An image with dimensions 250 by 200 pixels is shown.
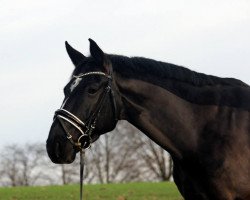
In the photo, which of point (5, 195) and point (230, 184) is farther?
point (5, 195)

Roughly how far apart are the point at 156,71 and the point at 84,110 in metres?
1.06

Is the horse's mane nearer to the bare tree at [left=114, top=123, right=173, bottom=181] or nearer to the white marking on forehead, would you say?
the white marking on forehead

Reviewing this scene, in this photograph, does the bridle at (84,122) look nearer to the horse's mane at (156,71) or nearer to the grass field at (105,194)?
the horse's mane at (156,71)

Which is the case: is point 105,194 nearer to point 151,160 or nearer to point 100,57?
point 100,57

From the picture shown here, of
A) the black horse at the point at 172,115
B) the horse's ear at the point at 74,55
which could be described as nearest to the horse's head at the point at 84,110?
the black horse at the point at 172,115

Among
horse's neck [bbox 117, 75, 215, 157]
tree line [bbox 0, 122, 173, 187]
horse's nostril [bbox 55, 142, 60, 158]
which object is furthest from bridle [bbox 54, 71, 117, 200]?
tree line [bbox 0, 122, 173, 187]

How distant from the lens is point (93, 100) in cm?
593

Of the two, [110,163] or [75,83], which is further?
[110,163]

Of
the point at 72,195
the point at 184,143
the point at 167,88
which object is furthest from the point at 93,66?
the point at 72,195

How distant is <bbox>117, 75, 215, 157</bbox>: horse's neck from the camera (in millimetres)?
6230

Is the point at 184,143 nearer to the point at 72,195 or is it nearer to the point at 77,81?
the point at 77,81

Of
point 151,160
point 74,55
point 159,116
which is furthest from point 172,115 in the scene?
point 151,160

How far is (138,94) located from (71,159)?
1104mm

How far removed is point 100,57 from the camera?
611 centimetres
